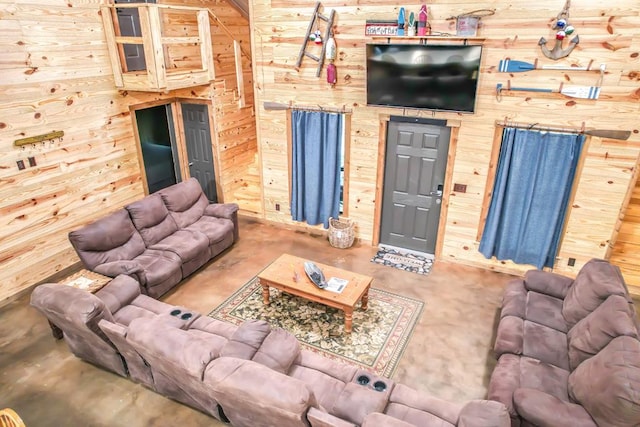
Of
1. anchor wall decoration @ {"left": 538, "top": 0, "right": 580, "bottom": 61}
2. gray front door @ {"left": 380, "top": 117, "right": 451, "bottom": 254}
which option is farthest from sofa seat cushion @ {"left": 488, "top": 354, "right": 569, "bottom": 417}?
anchor wall decoration @ {"left": 538, "top": 0, "right": 580, "bottom": 61}

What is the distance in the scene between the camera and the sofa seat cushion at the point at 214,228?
551cm

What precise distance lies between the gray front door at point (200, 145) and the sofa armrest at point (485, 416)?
219 inches

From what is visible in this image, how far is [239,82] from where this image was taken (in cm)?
681

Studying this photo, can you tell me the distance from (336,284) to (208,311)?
1.48 metres

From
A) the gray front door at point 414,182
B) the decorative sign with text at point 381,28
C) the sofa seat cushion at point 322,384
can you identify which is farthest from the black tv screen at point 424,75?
the sofa seat cushion at point 322,384

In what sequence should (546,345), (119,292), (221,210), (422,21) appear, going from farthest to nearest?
(221,210)
(422,21)
(119,292)
(546,345)

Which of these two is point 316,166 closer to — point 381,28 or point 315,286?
point 381,28

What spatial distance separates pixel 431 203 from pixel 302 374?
10.3 feet

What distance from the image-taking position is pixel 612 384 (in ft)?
8.55

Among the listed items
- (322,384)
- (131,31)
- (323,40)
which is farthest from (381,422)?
(131,31)

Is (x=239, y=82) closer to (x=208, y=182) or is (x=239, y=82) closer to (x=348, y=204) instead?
(x=208, y=182)

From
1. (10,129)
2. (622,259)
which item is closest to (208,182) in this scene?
(10,129)

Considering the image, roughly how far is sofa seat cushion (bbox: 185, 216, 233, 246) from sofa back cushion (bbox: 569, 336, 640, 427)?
13.6ft

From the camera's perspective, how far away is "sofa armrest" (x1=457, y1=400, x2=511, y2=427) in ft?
7.61
